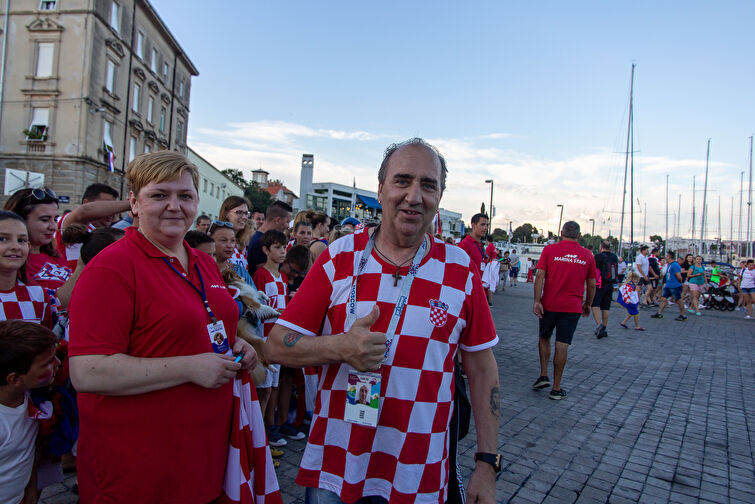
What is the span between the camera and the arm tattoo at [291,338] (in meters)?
1.65

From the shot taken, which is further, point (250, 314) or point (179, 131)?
point (179, 131)

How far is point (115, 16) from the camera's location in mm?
27953

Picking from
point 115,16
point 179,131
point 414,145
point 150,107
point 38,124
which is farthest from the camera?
point 179,131

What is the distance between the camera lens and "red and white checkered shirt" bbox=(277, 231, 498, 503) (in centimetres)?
158

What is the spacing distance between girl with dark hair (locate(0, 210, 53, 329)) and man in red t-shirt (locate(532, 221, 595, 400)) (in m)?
5.09

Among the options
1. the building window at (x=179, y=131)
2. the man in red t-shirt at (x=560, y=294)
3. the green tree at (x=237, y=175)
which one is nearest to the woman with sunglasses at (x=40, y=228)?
the man in red t-shirt at (x=560, y=294)

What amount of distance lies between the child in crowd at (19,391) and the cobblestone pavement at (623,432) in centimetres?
104

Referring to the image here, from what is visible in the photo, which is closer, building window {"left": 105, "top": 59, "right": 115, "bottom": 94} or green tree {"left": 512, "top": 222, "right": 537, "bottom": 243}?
building window {"left": 105, "top": 59, "right": 115, "bottom": 94}

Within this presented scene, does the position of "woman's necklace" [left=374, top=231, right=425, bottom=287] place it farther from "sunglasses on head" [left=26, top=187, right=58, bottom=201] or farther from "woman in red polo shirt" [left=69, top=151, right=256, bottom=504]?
"sunglasses on head" [left=26, top=187, right=58, bottom=201]

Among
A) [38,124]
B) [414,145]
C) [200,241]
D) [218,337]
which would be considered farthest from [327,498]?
[38,124]

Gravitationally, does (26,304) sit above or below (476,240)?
below

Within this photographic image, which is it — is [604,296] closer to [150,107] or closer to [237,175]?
[150,107]

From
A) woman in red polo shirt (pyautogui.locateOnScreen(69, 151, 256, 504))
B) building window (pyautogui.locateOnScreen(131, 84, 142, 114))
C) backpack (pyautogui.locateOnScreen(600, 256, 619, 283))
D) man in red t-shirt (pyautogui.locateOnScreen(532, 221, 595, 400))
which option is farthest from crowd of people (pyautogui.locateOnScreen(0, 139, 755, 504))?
building window (pyautogui.locateOnScreen(131, 84, 142, 114))

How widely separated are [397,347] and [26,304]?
232 centimetres
